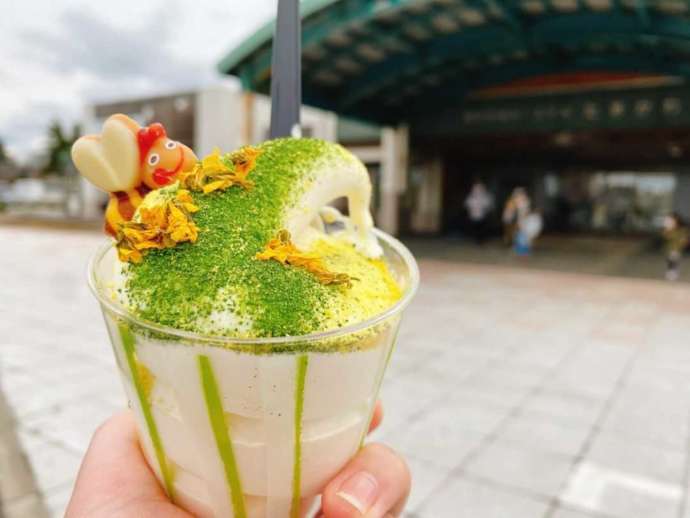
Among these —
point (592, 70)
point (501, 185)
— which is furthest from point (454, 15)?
point (501, 185)

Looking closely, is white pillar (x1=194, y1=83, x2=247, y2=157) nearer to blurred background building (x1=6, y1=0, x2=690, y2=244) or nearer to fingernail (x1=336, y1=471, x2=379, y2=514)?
blurred background building (x1=6, y1=0, x2=690, y2=244)

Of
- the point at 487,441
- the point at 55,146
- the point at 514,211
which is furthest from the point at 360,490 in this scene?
the point at 55,146

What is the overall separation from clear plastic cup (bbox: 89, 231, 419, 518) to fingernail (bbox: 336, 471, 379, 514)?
1.4 inches

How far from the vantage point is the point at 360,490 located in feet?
3.16

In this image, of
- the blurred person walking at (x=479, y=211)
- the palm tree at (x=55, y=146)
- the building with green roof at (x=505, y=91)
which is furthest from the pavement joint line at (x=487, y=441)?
the palm tree at (x=55, y=146)

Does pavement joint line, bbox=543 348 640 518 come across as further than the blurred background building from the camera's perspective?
No

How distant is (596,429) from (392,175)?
14.6 metres

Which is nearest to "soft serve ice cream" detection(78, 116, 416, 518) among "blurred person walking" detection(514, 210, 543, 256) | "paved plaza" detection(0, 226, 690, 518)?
"paved plaza" detection(0, 226, 690, 518)

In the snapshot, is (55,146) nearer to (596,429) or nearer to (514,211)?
(514,211)

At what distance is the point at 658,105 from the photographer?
41.1ft

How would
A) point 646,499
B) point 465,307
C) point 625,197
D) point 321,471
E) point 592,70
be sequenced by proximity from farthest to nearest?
point 625,197 < point 592,70 < point 465,307 < point 646,499 < point 321,471

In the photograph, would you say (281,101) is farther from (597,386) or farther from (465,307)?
(465,307)

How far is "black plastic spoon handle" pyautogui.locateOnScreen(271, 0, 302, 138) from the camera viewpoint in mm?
1104

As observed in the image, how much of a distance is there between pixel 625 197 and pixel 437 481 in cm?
2092
